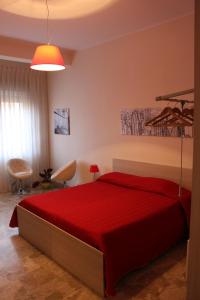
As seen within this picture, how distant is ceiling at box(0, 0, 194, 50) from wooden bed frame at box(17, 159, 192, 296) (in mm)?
2098

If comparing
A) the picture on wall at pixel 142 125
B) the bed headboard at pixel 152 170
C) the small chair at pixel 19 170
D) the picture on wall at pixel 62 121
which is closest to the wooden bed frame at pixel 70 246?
the bed headboard at pixel 152 170

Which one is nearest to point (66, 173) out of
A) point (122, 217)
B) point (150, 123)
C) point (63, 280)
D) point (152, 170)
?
point (152, 170)

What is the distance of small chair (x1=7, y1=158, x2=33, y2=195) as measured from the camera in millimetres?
5086

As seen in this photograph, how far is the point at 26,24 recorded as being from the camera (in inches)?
138

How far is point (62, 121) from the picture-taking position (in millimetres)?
5520

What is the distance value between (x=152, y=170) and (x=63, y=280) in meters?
2.08

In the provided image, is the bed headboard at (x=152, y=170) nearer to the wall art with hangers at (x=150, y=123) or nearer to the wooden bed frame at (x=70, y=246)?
the wooden bed frame at (x=70, y=246)

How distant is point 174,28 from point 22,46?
2565 millimetres

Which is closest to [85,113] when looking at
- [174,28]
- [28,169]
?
[28,169]

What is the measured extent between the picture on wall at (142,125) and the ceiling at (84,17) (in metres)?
1.26

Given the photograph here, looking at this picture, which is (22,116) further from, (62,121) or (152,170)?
(152,170)

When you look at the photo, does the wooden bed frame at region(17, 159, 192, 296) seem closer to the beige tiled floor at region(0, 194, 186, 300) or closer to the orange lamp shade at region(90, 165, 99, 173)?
the beige tiled floor at region(0, 194, 186, 300)

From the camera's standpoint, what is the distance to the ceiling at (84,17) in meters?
2.93

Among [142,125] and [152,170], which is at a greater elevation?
[142,125]
